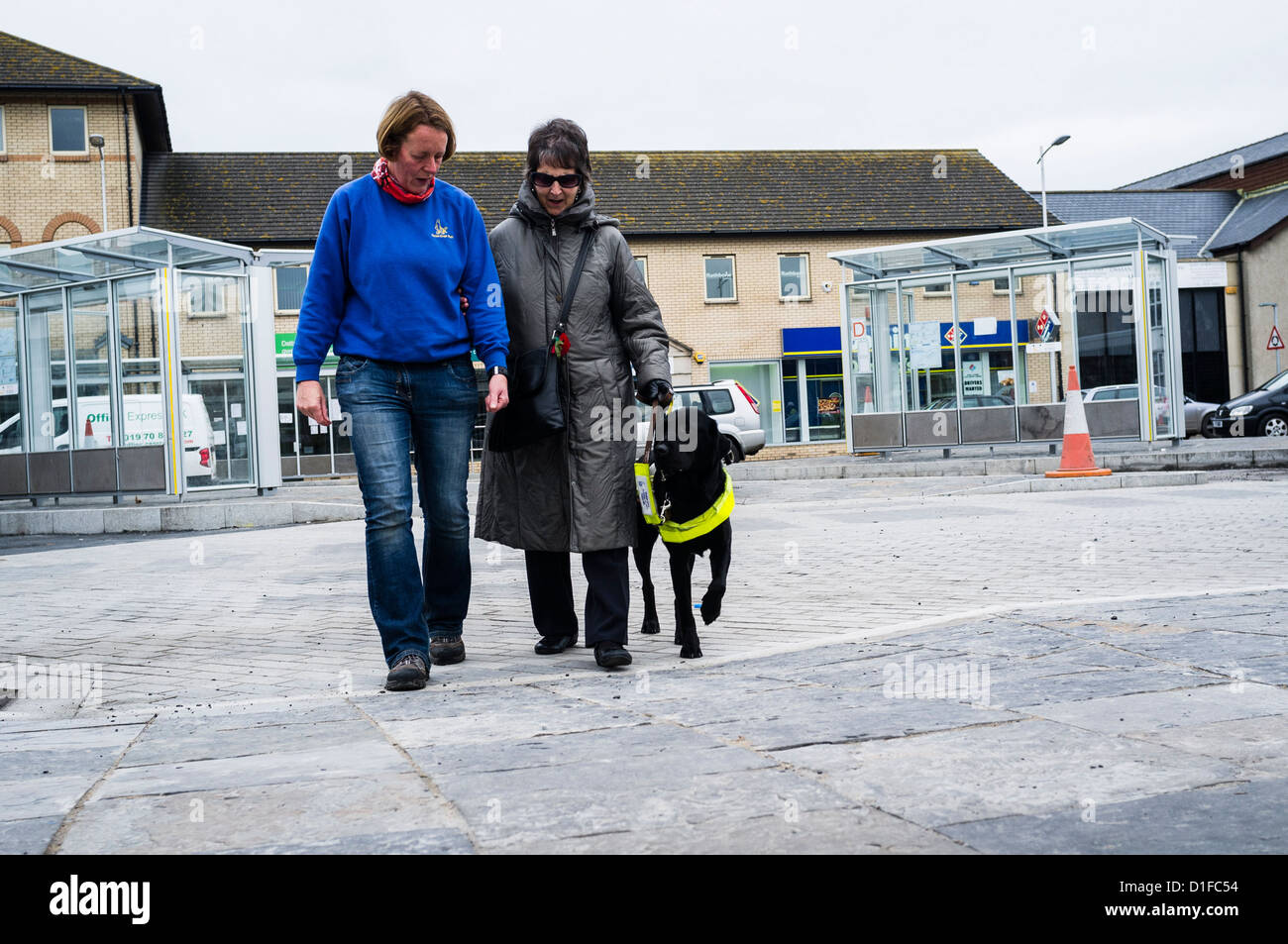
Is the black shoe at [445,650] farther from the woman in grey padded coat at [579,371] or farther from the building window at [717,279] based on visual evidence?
the building window at [717,279]

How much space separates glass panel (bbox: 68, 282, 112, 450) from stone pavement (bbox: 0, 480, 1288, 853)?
33.1 feet

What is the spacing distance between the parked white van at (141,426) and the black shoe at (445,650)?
12.6 meters

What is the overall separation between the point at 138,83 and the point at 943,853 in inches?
1335

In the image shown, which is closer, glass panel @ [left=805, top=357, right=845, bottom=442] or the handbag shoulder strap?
the handbag shoulder strap

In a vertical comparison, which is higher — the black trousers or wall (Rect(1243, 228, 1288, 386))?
wall (Rect(1243, 228, 1288, 386))

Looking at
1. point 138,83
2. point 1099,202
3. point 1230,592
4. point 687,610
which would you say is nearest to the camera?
point 687,610

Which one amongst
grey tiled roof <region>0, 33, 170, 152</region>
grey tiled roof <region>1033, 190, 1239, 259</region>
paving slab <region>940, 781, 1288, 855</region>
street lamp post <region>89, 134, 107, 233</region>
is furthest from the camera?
grey tiled roof <region>1033, 190, 1239, 259</region>

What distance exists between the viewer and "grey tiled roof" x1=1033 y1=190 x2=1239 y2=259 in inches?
1832

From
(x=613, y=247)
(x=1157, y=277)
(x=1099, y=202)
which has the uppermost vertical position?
(x=1099, y=202)

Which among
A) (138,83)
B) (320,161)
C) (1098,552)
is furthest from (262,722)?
(320,161)

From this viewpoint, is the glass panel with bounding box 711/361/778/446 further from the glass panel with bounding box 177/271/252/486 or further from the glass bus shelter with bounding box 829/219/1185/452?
the glass panel with bounding box 177/271/252/486

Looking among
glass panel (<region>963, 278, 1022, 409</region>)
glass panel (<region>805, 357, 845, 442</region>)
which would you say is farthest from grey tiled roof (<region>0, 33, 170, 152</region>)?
glass panel (<region>963, 278, 1022, 409</region>)
